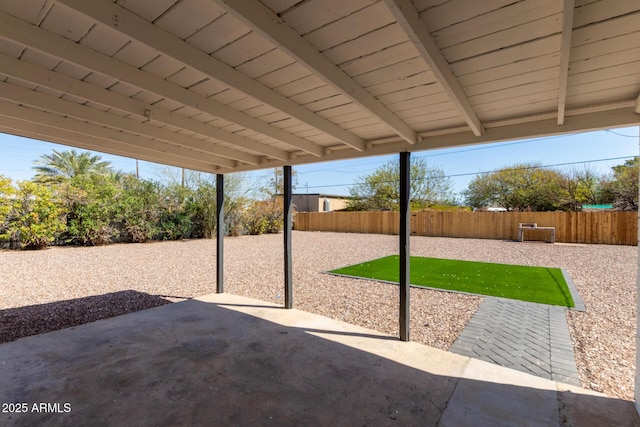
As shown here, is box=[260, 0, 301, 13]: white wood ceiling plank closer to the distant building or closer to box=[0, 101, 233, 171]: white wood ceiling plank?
box=[0, 101, 233, 171]: white wood ceiling plank

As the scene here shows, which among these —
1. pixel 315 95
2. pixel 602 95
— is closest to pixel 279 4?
pixel 315 95

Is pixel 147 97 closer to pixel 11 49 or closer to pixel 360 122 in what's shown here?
pixel 11 49

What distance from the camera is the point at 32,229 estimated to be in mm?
8867

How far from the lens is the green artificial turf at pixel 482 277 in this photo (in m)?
4.71

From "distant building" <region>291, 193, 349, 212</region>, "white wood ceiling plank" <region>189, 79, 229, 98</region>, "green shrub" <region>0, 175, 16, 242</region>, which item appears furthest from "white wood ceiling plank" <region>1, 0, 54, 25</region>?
"distant building" <region>291, 193, 349, 212</region>

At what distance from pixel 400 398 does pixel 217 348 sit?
162cm

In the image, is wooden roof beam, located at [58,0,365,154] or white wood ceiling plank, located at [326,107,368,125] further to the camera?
white wood ceiling plank, located at [326,107,368,125]

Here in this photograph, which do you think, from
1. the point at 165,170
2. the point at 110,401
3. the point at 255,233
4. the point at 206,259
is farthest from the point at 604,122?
the point at 255,233

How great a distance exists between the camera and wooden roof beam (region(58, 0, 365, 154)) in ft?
3.93

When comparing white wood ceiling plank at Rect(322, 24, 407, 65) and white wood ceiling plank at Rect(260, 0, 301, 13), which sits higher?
white wood ceiling plank at Rect(260, 0, 301, 13)

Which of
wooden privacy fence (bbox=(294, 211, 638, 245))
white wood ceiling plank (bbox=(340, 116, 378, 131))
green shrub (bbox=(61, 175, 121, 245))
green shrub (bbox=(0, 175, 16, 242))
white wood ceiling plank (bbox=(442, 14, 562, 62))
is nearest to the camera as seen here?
white wood ceiling plank (bbox=(442, 14, 562, 62))

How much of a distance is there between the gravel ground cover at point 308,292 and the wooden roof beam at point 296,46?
8.00 feet

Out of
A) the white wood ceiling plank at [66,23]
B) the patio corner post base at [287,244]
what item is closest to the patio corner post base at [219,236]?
the patio corner post base at [287,244]

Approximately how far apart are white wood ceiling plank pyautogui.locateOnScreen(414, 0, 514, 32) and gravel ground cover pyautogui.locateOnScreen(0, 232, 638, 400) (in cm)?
268
